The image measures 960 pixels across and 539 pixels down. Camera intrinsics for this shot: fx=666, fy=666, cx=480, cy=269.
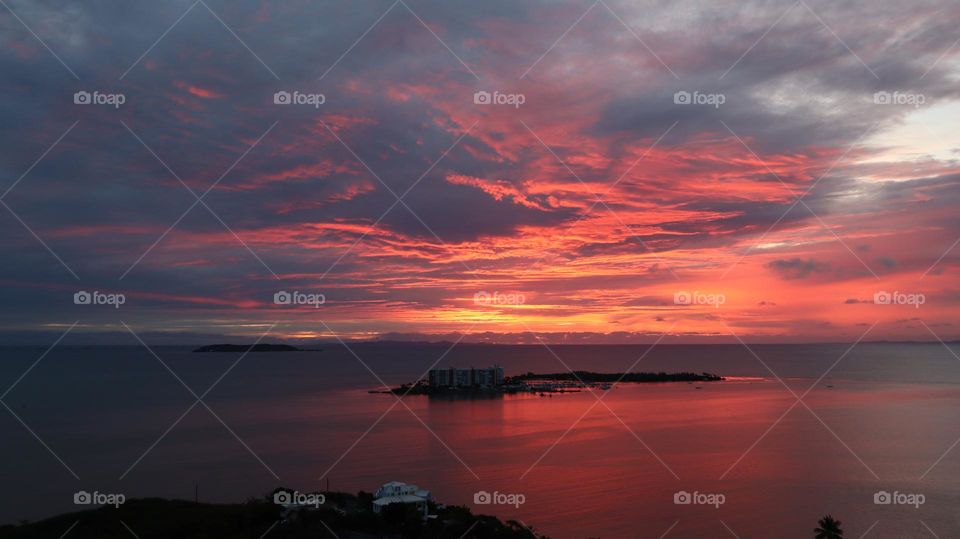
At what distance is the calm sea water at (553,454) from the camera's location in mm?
19172

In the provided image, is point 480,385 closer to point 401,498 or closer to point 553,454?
point 553,454

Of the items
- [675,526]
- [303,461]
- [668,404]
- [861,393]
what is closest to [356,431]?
[303,461]

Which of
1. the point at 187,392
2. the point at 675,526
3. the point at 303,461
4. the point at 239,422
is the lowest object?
the point at 675,526

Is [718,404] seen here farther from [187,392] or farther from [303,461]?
[187,392]

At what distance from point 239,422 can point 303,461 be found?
13.0 m

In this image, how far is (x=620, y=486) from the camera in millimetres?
22094

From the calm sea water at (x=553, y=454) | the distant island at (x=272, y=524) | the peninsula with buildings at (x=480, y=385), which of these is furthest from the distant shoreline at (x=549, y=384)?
the distant island at (x=272, y=524)

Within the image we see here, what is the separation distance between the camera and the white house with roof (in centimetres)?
1448

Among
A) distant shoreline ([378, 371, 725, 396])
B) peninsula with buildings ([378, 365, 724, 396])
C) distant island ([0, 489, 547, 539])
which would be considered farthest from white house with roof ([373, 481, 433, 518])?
distant shoreline ([378, 371, 725, 396])

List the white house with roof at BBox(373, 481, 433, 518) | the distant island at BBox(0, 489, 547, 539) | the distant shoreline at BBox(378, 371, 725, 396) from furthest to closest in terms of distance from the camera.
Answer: the distant shoreline at BBox(378, 371, 725, 396) → the white house with roof at BBox(373, 481, 433, 518) → the distant island at BBox(0, 489, 547, 539)

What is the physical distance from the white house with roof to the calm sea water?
12.0 feet

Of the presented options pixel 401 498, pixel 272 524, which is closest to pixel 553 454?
pixel 401 498

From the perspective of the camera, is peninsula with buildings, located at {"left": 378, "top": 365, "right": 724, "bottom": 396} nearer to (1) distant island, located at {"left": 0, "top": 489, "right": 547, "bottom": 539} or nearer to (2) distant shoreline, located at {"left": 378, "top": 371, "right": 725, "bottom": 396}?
(2) distant shoreline, located at {"left": 378, "top": 371, "right": 725, "bottom": 396}

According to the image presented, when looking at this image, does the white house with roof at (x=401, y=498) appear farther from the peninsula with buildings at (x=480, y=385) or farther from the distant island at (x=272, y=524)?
the peninsula with buildings at (x=480, y=385)
